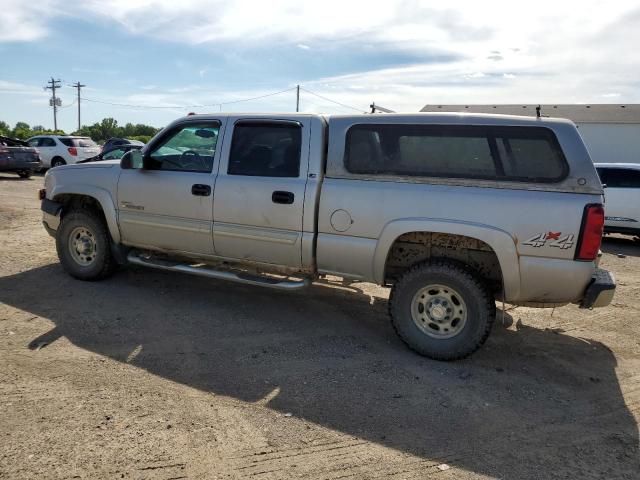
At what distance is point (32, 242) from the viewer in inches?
305

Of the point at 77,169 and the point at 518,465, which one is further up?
the point at 77,169

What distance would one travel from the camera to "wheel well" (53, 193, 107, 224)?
5.84 meters

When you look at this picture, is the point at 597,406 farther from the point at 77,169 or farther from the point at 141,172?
the point at 77,169

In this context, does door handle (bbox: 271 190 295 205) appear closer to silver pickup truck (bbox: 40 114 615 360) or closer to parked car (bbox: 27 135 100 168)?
silver pickup truck (bbox: 40 114 615 360)

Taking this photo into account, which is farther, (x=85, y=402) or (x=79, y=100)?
(x=79, y=100)

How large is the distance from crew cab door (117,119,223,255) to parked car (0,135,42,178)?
13.4m

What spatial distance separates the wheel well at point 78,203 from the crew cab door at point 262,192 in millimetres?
1805

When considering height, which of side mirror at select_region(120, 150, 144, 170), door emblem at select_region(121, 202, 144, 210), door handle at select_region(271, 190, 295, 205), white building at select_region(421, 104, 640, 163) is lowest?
door emblem at select_region(121, 202, 144, 210)

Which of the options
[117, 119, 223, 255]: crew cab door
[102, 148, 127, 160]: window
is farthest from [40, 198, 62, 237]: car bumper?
[102, 148, 127, 160]: window

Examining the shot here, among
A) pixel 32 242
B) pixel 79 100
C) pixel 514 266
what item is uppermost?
pixel 79 100

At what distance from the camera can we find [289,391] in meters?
3.62

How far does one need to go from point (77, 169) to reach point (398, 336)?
4.07 meters

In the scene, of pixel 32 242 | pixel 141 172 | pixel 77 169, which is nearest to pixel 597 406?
pixel 141 172

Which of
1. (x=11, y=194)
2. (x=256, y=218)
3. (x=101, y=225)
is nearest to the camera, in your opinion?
(x=256, y=218)
